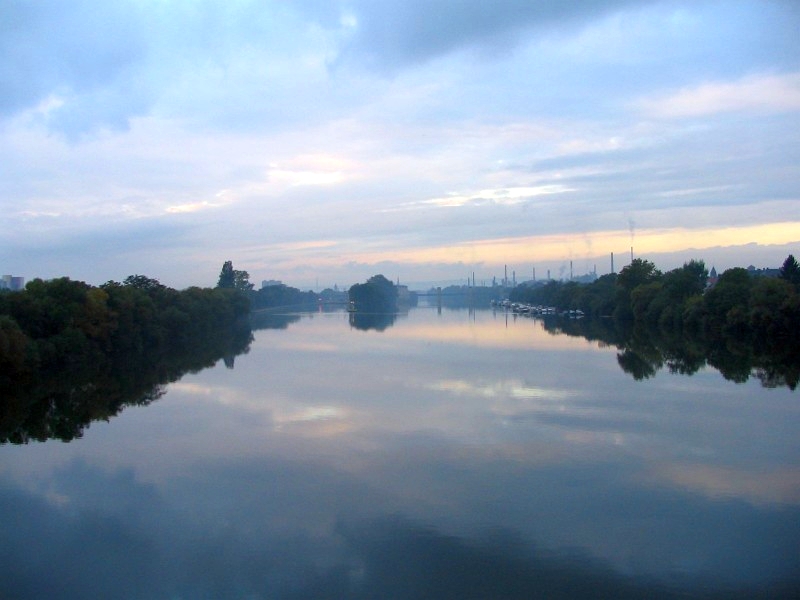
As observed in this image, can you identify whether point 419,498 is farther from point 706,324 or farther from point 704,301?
point 704,301

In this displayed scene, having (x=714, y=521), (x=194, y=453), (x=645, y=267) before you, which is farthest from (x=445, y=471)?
(x=645, y=267)

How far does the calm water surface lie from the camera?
518cm

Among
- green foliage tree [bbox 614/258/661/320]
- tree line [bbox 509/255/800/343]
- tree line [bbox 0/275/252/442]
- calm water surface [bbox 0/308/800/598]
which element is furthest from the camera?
green foliage tree [bbox 614/258/661/320]

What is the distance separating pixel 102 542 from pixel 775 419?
8.49 meters

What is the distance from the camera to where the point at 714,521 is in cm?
614

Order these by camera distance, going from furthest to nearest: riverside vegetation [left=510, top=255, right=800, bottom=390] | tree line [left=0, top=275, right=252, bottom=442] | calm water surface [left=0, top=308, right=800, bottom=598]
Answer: riverside vegetation [left=510, top=255, right=800, bottom=390] → tree line [left=0, top=275, right=252, bottom=442] → calm water surface [left=0, top=308, right=800, bottom=598]

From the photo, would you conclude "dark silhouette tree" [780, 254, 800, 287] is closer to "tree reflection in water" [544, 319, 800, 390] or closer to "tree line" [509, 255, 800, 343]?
"tree line" [509, 255, 800, 343]

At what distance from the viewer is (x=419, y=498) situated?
685 centimetres

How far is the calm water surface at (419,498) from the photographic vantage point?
518 centimetres

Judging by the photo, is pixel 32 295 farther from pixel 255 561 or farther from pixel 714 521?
pixel 714 521

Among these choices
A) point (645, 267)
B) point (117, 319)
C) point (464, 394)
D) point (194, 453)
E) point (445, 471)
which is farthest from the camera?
point (645, 267)

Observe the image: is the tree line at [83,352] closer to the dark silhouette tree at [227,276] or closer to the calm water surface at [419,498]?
the calm water surface at [419,498]

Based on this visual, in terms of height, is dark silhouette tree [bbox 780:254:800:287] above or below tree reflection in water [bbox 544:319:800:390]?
above

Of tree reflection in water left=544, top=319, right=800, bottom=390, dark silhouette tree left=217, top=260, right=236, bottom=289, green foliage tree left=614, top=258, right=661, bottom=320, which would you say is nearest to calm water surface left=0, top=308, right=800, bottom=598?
tree reflection in water left=544, top=319, right=800, bottom=390
